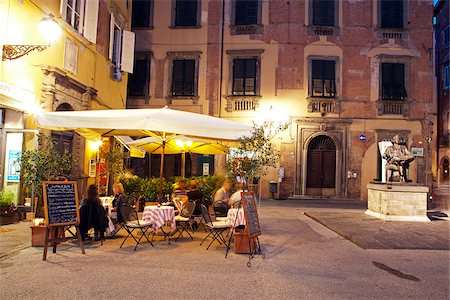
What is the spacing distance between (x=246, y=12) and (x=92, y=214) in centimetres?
1591

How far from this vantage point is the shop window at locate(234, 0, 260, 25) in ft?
67.5

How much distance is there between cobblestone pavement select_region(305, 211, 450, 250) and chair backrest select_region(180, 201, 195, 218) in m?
3.31

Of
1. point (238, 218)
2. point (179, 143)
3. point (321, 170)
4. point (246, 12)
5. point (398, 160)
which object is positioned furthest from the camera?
point (246, 12)

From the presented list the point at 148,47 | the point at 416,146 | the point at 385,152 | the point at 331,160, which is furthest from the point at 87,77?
the point at 416,146

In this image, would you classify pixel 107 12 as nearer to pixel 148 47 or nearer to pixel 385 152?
pixel 148 47

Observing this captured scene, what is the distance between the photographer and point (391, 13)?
20.5 m

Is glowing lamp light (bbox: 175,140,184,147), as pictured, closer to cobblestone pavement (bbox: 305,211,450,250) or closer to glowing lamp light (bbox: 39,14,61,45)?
glowing lamp light (bbox: 39,14,61,45)

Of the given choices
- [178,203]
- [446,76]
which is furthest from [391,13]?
[446,76]

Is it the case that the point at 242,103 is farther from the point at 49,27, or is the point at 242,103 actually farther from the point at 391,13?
the point at 49,27

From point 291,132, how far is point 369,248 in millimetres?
12576

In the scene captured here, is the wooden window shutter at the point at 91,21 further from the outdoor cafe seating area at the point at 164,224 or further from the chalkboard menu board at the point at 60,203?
the chalkboard menu board at the point at 60,203

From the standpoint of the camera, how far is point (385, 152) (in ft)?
39.8

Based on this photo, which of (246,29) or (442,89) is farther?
(442,89)

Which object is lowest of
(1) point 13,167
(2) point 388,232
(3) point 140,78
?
(2) point 388,232
